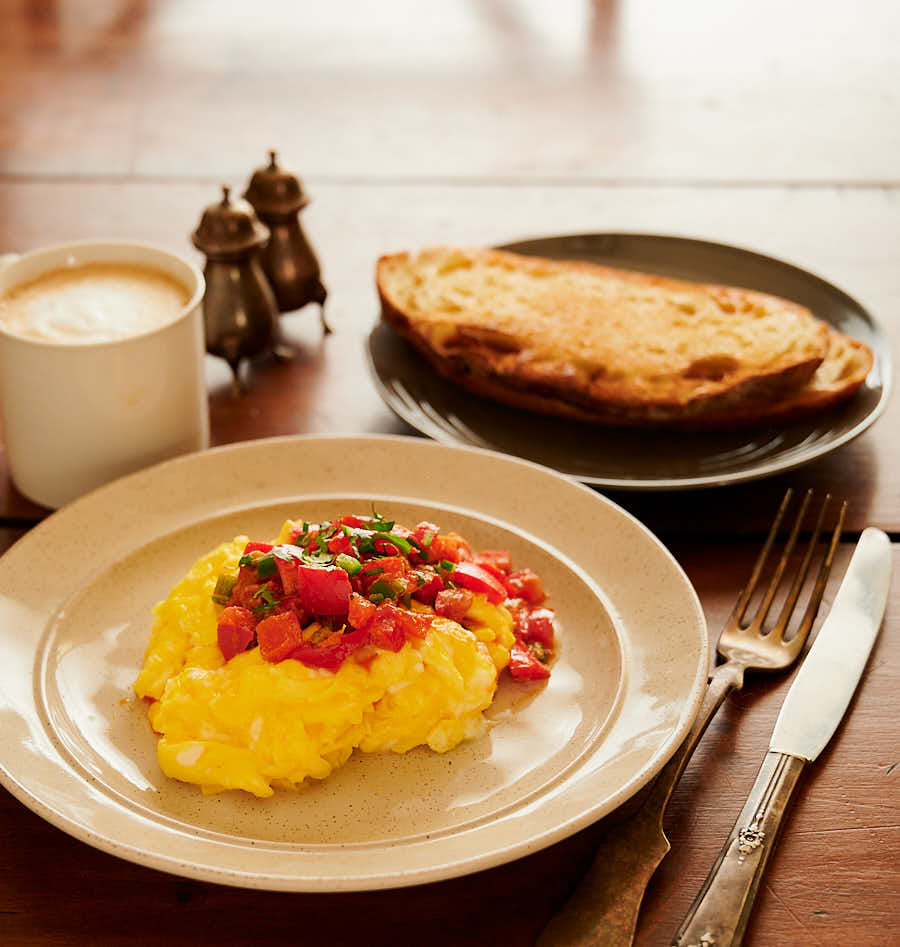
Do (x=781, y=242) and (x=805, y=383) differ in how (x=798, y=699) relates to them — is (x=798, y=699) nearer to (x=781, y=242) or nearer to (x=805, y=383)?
(x=805, y=383)

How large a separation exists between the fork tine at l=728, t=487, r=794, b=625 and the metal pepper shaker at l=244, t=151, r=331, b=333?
1107 millimetres

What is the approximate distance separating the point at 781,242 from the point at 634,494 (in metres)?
1.19

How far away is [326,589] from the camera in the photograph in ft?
5.49

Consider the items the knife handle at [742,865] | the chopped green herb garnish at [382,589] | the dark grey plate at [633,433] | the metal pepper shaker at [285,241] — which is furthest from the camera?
the metal pepper shaker at [285,241]

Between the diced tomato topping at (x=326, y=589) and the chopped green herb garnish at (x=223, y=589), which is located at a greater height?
the diced tomato topping at (x=326, y=589)

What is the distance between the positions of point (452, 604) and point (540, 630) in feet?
0.54

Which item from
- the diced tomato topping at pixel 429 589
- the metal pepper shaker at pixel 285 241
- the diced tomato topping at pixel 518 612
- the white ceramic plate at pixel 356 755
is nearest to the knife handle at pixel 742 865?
the white ceramic plate at pixel 356 755

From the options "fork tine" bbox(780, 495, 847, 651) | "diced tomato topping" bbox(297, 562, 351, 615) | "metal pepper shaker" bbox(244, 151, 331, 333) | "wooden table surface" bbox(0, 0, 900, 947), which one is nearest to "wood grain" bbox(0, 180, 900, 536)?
"wooden table surface" bbox(0, 0, 900, 947)

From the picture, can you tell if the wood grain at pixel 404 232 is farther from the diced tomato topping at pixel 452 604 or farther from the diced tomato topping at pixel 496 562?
the diced tomato topping at pixel 452 604

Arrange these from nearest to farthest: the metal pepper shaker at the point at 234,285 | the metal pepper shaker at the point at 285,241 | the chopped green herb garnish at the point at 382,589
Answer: the chopped green herb garnish at the point at 382,589
the metal pepper shaker at the point at 234,285
the metal pepper shaker at the point at 285,241

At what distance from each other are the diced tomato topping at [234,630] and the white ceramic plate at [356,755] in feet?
Result: 0.52

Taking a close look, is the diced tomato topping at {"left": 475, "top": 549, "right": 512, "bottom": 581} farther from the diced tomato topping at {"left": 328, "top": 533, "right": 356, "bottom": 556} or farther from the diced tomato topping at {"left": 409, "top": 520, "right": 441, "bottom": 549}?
the diced tomato topping at {"left": 328, "top": 533, "right": 356, "bottom": 556}

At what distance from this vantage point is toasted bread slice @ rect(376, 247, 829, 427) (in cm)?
233

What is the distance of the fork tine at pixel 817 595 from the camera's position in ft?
6.35
